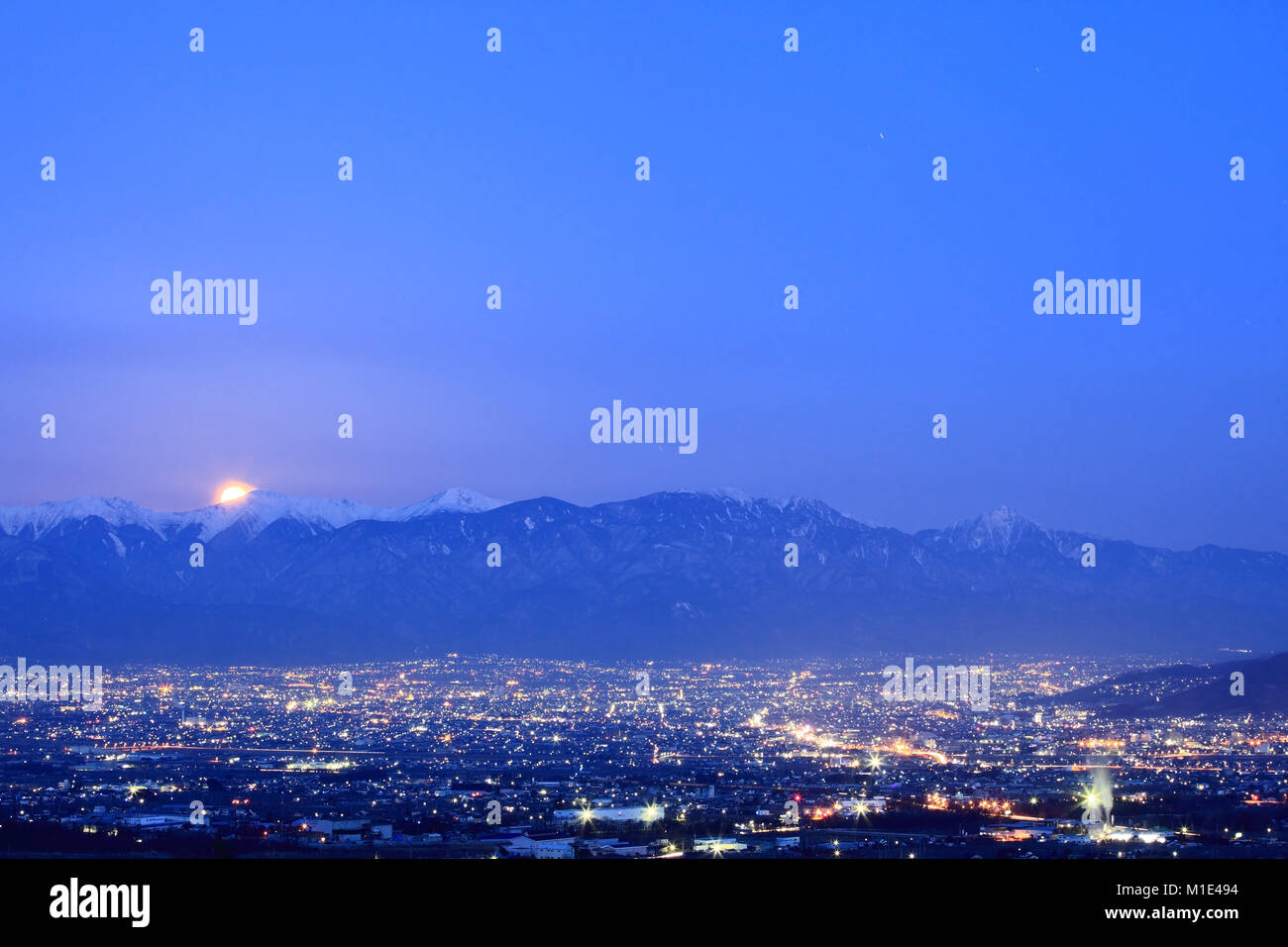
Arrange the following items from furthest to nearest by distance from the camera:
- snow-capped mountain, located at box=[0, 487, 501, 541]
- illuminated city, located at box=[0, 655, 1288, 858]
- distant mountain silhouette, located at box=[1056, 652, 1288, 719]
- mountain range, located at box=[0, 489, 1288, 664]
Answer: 1. snow-capped mountain, located at box=[0, 487, 501, 541]
2. mountain range, located at box=[0, 489, 1288, 664]
3. distant mountain silhouette, located at box=[1056, 652, 1288, 719]
4. illuminated city, located at box=[0, 655, 1288, 858]

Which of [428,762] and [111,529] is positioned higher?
[111,529]

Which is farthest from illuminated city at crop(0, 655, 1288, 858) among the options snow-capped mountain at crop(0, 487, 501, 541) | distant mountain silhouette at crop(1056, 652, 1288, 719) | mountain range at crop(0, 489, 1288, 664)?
snow-capped mountain at crop(0, 487, 501, 541)

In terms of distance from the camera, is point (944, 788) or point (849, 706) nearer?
point (944, 788)

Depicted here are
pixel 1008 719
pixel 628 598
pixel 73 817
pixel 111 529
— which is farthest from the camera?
pixel 111 529

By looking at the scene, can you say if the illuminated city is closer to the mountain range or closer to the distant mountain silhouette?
the distant mountain silhouette

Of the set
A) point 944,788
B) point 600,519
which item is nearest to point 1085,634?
point 600,519

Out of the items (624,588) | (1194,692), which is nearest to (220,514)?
(624,588)

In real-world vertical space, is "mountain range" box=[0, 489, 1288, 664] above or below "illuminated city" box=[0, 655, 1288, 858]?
above

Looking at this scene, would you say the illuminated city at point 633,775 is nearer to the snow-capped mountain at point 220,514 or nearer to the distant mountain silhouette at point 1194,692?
the distant mountain silhouette at point 1194,692

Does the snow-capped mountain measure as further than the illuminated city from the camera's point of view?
Yes
